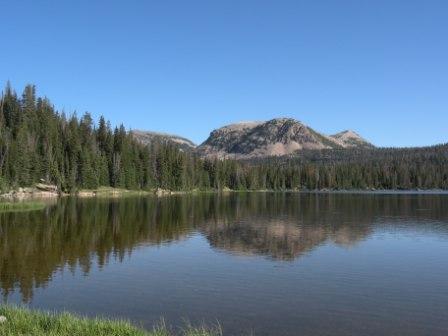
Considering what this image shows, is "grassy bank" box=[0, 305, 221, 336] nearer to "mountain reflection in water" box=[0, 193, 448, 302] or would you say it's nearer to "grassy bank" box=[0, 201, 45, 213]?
"mountain reflection in water" box=[0, 193, 448, 302]

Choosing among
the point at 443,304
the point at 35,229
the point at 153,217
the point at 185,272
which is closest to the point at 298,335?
the point at 443,304

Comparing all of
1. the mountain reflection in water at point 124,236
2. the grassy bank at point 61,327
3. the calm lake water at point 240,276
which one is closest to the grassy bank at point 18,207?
the mountain reflection in water at point 124,236

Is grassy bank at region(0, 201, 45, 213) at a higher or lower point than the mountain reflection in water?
higher

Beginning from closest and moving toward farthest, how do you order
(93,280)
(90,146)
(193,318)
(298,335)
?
(298,335), (193,318), (93,280), (90,146)

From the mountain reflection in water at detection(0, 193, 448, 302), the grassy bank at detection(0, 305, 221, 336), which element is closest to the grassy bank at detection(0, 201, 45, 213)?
the mountain reflection in water at detection(0, 193, 448, 302)

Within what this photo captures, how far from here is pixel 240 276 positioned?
39.2 m

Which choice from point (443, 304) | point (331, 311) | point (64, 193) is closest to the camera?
point (331, 311)

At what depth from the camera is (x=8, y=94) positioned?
179m

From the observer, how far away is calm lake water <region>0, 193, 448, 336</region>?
27.6 meters

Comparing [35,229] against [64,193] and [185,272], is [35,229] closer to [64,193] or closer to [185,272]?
[185,272]

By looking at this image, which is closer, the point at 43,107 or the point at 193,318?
the point at 193,318

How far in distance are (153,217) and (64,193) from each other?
88636 millimetres

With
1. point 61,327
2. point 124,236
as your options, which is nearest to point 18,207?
point 124,236

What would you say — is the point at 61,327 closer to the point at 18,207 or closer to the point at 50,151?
the point at 18,207
